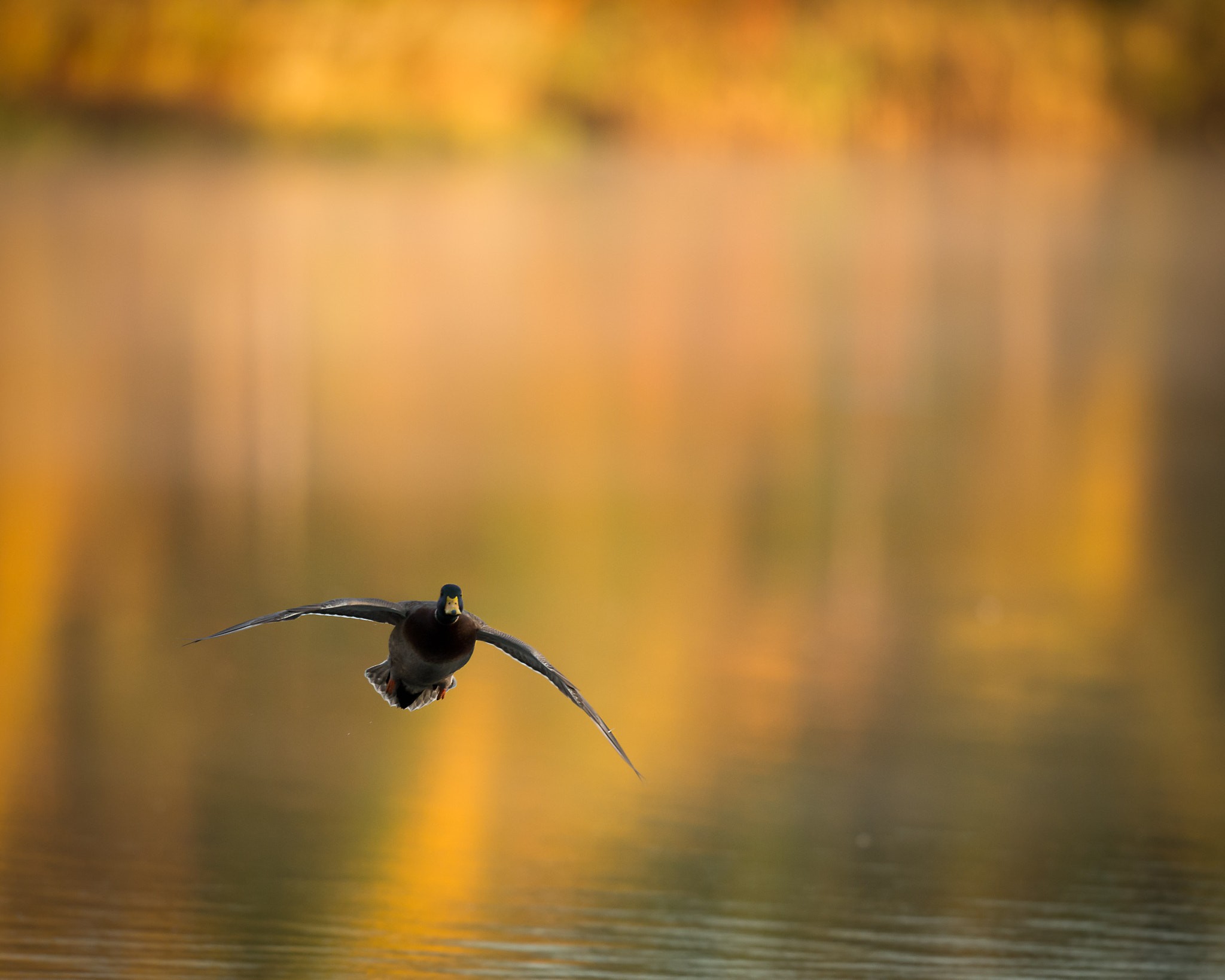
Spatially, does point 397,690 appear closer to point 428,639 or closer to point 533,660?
point 428,639

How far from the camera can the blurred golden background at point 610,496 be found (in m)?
4.23

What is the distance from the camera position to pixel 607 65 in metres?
23.4

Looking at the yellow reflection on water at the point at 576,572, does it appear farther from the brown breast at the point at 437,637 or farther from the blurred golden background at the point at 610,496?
the brown breast at the point at 437,637

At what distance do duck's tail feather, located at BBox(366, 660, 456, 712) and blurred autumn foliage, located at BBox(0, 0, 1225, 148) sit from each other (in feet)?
63.1

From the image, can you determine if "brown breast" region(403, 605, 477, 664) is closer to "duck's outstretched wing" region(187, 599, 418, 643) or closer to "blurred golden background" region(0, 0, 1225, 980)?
"duck's outstretched wing" region(187, 599, 418, 643)

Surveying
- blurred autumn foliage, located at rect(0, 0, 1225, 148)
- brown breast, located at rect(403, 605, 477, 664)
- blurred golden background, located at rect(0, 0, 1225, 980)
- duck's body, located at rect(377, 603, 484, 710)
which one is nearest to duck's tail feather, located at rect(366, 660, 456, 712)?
duck's body, located at rect(377, 603, 484, 710)

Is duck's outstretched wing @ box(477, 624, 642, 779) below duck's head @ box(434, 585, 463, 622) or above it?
below

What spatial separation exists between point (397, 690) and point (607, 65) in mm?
20241

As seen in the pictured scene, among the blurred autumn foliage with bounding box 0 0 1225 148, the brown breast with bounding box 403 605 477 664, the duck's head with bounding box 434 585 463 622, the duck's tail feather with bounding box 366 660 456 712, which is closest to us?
the duck's head with bounding box 434 585 463 622

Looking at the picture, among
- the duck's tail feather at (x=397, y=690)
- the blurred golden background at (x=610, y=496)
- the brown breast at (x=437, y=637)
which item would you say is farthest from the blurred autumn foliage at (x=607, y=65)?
the brown breast at (x=437, y=637)

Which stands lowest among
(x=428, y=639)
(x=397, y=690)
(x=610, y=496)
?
(x=397, y=690)

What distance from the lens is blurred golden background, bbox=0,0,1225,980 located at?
4.23 m

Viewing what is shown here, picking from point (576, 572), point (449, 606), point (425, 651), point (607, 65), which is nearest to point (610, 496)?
point (576, 572)

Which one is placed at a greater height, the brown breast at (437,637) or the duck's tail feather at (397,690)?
the brown breast at (437,637)
